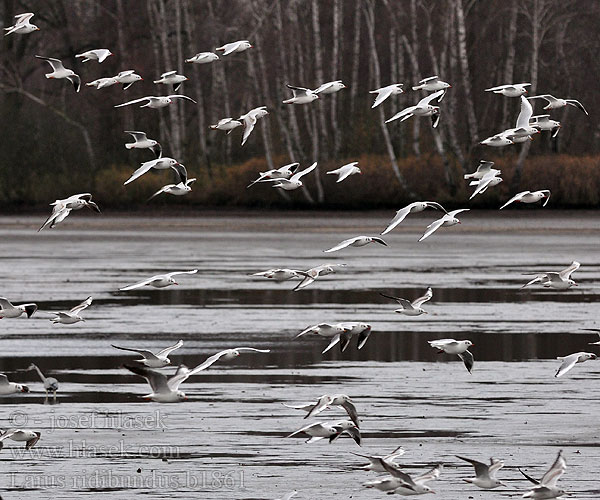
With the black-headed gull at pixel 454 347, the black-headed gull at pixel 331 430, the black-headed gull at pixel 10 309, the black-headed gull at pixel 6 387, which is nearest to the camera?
Answer: the black-headed gull at pixel 331 430

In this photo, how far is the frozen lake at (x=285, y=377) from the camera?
10797 millimetres

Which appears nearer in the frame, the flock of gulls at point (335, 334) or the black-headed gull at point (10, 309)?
the flock of gulls at point (335, 334)

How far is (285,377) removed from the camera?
1548 cm

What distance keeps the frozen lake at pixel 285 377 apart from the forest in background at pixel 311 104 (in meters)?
22.8

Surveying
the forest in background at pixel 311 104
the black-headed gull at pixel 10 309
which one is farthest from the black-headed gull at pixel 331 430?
the forest in background at pixel 311 104

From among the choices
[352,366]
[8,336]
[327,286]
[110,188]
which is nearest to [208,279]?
[327,286]

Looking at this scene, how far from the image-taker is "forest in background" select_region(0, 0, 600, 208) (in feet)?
185

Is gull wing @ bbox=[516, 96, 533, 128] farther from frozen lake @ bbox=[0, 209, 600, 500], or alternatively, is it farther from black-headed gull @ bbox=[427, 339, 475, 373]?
black-headed gull @ bbox=[427, 339, 475, 373]

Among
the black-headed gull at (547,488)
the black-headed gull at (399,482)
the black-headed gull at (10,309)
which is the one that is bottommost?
the black-headed gull at (10,309)

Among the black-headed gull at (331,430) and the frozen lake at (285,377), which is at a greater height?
the black-headed gull at (331,430)

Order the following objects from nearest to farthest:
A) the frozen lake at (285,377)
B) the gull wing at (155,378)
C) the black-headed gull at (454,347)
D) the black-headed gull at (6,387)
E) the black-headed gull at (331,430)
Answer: the gull wing at (155,378) < the black-headed gull at (331,430) < the black-headed gull at (6,387) < the frozen lake at (285,377) < the black-headed gull at (454,347)

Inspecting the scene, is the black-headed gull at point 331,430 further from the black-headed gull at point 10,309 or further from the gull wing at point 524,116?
the gull wing at point 524,116

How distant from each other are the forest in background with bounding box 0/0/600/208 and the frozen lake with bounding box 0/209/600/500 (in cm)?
2283

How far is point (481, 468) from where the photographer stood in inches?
358
